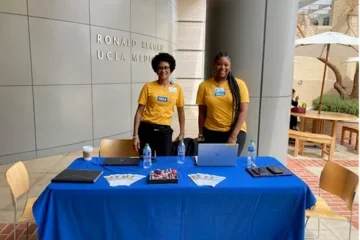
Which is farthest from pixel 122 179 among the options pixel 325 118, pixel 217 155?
pixel 325 118

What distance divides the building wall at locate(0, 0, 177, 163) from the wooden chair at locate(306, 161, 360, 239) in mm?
4458

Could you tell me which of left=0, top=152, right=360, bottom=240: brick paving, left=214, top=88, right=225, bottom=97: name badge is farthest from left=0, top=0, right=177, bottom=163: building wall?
left=214, top=88, right=225, bottom=97: name badge

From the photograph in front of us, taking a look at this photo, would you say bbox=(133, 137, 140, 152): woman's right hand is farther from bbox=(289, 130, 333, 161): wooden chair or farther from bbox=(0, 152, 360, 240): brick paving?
bbox=(289, 130, 333, 161): wooden chair

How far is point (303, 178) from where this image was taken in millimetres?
4855

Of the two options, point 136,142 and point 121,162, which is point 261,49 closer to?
point 136,142

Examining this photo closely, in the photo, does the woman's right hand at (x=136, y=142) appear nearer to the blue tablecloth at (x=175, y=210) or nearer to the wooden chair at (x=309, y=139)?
the blue tablecloth at (x=175, y=210)

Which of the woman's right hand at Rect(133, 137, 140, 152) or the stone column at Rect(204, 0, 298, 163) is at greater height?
the stone column at Rect(204, 0, 298, 163)

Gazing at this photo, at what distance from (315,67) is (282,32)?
13.5m

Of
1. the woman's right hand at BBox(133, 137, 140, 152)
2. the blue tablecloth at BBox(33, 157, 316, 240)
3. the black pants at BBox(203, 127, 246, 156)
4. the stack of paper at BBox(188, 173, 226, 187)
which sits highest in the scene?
the black pants at BBox(203, 127, 246, 156)

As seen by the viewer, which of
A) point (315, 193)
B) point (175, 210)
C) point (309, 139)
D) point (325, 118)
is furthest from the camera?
point (325, 118)

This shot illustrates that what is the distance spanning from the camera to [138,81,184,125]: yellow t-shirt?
3.12 meters

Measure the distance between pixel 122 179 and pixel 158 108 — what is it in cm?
100

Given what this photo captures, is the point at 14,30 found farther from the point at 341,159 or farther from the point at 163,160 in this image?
the point at 341,159

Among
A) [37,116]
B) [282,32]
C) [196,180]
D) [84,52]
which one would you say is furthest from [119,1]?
[196,180]
